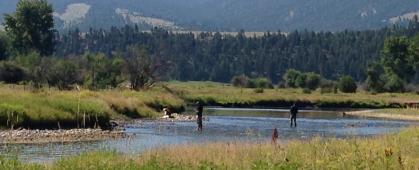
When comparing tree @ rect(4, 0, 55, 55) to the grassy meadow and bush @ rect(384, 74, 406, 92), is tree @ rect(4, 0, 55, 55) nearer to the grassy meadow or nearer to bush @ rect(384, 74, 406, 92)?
the grassy meadow

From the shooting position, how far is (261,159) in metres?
22.8

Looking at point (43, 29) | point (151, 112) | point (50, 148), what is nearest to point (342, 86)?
point (43, 29)

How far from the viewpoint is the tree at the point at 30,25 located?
478ft

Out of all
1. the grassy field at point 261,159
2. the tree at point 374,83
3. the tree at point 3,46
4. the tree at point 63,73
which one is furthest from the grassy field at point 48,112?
the tree at point 374,83

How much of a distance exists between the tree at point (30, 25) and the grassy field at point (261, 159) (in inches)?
4833

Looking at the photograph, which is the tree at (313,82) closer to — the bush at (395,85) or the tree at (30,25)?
the bush at (395,85)

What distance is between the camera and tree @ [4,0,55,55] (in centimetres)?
14575

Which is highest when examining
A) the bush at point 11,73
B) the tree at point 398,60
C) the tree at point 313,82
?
the tree at point 398,60

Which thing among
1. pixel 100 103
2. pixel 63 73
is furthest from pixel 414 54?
pixel 100 103

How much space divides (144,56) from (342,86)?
2079 inches

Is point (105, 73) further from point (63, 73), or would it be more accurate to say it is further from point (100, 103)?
point (100, 103)

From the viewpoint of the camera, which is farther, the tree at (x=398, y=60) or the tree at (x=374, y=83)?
the tree at (x=398, y=60)

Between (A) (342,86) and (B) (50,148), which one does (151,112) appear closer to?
(B) (50,148)

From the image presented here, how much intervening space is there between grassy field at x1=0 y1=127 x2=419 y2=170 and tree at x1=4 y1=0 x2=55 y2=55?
4833 inches
